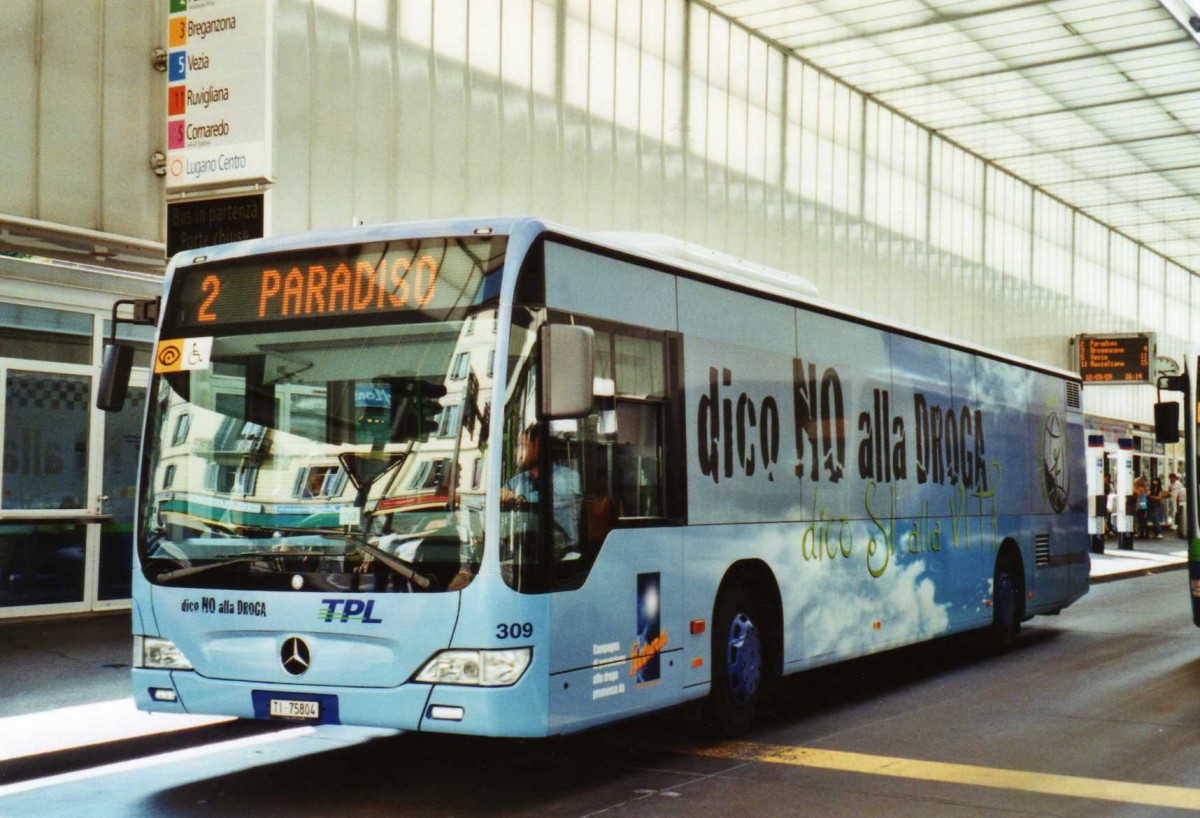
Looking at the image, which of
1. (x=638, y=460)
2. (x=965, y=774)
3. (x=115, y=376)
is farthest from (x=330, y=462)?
(x=965, y=774)

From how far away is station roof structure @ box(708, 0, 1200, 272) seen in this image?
23.4 metres

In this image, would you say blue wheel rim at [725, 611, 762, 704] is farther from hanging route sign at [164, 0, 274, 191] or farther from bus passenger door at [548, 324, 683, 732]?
hanging route sign at [164, 0, 274, 191]

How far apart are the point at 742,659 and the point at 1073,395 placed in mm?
9187

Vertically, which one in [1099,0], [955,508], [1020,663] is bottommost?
[1020,663]

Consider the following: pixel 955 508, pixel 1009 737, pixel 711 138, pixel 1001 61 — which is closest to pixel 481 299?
pixel 1009 737

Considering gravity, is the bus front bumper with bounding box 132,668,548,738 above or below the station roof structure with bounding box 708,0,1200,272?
below

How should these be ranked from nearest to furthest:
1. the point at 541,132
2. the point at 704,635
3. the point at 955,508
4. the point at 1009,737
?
1. the point at 704,635
2. the point at 1009,737
3. the point at 955,508
4. the point at 541,132

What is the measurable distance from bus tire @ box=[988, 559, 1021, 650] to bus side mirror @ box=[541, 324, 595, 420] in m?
8.27

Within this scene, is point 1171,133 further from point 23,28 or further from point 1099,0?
point 23,28

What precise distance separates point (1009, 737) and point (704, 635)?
2219 mm

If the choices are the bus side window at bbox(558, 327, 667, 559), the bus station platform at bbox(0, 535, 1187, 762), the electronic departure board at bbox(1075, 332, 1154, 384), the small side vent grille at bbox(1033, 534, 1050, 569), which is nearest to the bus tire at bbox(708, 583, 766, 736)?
the bus side window at bbox(558, 327, 667, 559)

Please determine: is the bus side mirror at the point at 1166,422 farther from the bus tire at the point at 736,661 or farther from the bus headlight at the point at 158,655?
the bus headlight at the point at 158,655

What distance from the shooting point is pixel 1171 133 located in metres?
31.0

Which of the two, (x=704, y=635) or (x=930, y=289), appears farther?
(x=930, y=289)
